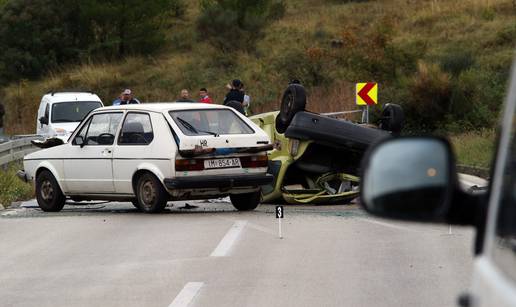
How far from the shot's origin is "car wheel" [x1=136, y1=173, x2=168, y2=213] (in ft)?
54.6

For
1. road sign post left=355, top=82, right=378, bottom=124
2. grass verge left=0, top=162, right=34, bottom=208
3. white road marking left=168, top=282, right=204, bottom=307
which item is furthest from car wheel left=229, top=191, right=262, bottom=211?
road sign post left=355, top=82, right=378, bottom=124

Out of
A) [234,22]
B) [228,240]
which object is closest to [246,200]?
[228,240]

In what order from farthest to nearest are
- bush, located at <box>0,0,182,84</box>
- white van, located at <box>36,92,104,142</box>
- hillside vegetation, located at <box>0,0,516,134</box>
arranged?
1. bush, located at <box>0,0,182,84</box>
2. hillside vegetation, located at <box>0,0,516,134</box>
3. white van, located at <box>36,92,104,142</box>

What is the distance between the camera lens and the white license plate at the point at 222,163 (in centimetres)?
1664

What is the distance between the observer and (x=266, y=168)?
17.2m

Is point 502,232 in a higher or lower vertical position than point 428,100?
higher

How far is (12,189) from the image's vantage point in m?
21.3

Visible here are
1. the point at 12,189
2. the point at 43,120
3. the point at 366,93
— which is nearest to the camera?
the point at 12,189

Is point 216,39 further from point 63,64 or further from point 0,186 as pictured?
point 0,186

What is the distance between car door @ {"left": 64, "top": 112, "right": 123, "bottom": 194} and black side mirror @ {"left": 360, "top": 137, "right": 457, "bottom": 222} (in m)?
14.3

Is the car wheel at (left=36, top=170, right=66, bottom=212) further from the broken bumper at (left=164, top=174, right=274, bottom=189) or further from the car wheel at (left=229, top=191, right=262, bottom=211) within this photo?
the car wheel at (left=229, top=191, right=262, bottom=211)

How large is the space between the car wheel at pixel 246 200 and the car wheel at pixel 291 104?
139cm

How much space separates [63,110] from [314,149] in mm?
15378

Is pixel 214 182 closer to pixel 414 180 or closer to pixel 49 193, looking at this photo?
pixel 49 193
